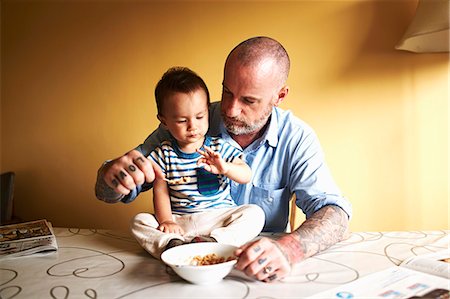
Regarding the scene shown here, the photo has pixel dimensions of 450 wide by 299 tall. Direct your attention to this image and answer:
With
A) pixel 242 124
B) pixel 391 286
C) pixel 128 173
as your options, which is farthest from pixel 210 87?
pixel 391 286

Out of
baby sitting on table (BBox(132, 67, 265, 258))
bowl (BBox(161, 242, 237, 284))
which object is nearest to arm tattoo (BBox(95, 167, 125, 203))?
baby sitting on table (BBox(132, 67, 265, 258))

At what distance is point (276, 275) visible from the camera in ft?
3.53

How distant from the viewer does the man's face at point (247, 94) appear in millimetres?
1542

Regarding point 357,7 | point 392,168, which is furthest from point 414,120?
point 357,7

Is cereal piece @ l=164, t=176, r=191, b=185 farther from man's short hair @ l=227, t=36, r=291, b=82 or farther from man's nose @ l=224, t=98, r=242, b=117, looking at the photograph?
man's short hair @ l=227, t=36, r=291, b=82

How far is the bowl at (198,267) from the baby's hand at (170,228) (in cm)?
18

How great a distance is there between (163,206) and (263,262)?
1.56 ft

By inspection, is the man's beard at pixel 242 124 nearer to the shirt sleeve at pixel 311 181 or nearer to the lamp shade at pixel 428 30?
the shirt sleeve at pixel 311 181

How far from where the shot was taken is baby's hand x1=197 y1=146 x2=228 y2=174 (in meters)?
1.34

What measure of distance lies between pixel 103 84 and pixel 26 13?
2.03 ft

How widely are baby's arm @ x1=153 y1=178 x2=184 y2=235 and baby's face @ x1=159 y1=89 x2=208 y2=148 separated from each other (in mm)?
163

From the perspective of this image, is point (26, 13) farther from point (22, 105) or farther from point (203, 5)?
point (203, 5)

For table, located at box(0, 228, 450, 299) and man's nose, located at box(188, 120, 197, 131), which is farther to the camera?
man's nose, located at box(188, 120, 197, 131)

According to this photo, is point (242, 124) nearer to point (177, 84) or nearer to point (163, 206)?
point (177, 84)
